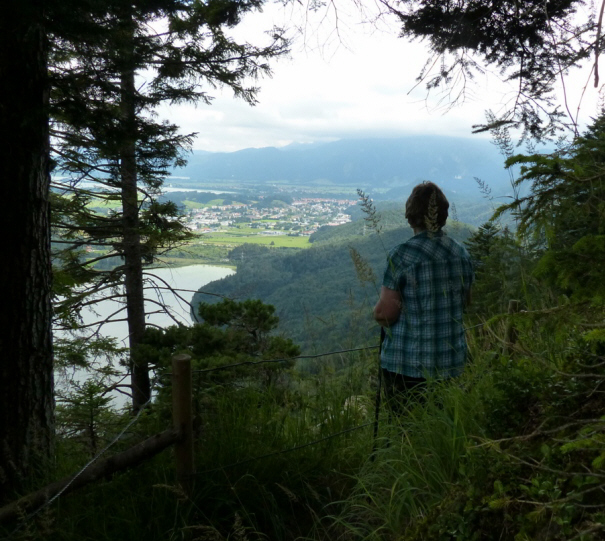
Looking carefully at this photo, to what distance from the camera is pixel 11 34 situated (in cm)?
294

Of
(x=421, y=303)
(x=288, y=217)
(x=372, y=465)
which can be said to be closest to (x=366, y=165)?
(x=288, y=217)

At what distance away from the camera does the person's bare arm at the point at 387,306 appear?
102 inches

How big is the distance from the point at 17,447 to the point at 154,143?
4.97 metres

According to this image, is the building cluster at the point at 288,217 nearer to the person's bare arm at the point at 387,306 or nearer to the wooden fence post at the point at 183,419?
the person's bare arm at the point at 387,306

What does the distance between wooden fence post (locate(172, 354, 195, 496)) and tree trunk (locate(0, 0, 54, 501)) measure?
1388mm

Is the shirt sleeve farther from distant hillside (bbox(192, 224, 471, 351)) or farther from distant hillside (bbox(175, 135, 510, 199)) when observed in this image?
distant hillside (bbox(175, 135, 510, 199))

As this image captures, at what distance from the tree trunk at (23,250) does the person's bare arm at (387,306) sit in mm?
2072

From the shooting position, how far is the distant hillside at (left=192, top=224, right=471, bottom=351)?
3.14 meters

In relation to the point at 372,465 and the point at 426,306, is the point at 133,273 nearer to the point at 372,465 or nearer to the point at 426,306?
the point at 426,306

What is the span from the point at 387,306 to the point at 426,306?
20 centimetres

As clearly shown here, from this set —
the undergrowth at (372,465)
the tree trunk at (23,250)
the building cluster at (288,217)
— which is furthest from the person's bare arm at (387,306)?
the building cluster at (288,217)

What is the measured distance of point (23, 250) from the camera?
2996mm

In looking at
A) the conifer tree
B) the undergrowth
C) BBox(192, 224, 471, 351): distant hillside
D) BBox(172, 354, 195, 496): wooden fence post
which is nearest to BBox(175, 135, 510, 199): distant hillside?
BBox(192, 224, 471, 351): distant hillside

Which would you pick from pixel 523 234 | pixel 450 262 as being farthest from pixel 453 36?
pixel 523 234
